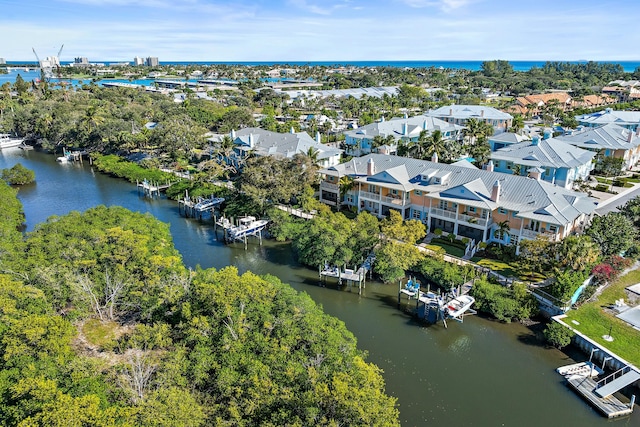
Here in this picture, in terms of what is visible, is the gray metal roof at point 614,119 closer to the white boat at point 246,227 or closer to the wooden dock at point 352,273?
the wooden dock at point 352,273

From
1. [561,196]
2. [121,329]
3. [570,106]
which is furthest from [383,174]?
[570,106]

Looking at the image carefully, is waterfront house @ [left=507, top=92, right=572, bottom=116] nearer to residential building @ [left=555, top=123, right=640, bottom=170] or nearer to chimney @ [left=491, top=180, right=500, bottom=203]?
residential building @ [left=555, top=123, right=640, bottom=170]

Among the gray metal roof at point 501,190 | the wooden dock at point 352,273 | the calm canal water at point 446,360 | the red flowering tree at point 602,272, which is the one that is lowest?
the calm canal water at point 446,360

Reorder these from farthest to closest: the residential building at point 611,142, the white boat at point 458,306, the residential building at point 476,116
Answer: the residential building at point 476,116 → the residential building at point 611,142 → the white boat at point 458,306

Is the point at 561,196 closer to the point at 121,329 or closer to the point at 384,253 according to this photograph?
the point at 384,253

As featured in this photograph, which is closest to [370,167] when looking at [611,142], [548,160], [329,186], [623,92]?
[329,186]

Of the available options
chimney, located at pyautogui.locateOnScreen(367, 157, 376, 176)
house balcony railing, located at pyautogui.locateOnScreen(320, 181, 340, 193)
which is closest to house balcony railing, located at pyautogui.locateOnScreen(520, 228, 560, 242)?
chimney, located at pyautogui.locateOnScreen(367, 157, 376, 176)

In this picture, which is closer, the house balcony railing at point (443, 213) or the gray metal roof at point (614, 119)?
the house balcony railing at point (443, 213)

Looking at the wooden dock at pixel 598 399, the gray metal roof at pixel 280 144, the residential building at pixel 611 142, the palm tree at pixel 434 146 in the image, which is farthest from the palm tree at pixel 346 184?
the residential building at pixel 611 142
